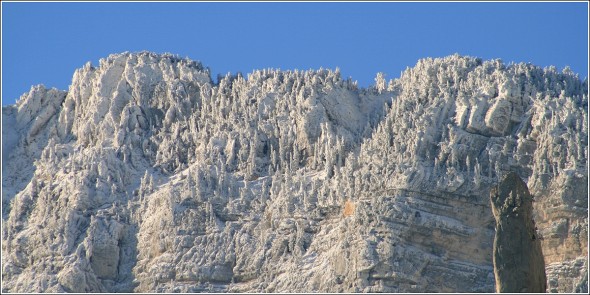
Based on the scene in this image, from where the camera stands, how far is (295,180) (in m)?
93.8

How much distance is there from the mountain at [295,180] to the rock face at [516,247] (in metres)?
23.6

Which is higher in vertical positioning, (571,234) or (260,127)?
(260,127)

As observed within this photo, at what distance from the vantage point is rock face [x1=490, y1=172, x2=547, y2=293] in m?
61.4

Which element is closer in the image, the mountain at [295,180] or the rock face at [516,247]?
the rock face at [516,247]

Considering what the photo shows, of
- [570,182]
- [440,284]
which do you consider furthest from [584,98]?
[440,284]

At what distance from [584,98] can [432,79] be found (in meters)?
8.58

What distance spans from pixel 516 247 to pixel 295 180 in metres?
33.0

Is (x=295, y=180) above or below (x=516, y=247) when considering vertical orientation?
above

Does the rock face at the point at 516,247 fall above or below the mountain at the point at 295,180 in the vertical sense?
below

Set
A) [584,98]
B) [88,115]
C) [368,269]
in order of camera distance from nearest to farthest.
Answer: [368,269]
[584,98]
[88,115]

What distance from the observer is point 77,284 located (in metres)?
91.1

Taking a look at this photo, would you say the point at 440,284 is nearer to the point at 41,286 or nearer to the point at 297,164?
the point at 297,164

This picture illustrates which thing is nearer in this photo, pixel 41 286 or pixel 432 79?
pixel 41 286

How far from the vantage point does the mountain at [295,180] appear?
88.3 m
